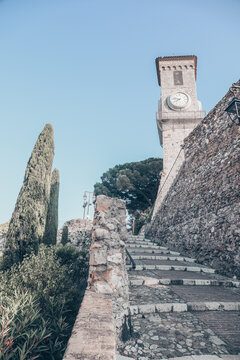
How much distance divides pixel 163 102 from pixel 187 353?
19.6 meters

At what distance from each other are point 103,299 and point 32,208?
6.32m

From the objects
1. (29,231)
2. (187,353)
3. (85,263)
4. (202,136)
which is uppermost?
(202,136)

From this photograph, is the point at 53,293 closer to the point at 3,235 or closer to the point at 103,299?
the point at 103,299

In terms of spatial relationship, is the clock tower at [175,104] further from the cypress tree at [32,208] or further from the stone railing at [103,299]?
the stone railing at [103,299]

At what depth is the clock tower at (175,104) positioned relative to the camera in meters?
17.0

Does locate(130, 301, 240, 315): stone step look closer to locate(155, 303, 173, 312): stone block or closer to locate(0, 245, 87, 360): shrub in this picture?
locate(155, 303, 173, 312): stone block

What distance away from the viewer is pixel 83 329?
5.62ft

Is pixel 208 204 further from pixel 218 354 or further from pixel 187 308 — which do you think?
pixel 218 354

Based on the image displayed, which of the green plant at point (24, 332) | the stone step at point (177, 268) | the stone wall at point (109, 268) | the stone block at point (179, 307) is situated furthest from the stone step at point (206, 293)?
the green plant at point (24, 332)

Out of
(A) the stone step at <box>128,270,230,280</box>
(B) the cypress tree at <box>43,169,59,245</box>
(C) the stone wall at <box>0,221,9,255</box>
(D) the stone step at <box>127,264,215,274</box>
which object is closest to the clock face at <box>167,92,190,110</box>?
(B) the cypress tree at <box>43,169,59,245</box>

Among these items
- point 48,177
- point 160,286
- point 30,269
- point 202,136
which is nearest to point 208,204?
point 202,136

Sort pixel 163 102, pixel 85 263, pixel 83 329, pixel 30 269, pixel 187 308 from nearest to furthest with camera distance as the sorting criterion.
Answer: pixel 83 329 → pixel 187 308 → pixel 30 269 → pixel 85 263 → pixel 163 102

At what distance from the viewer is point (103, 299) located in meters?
2.33

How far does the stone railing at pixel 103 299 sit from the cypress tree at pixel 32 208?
504 cm
